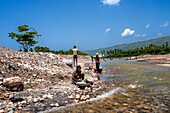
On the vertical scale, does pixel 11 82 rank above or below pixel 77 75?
above

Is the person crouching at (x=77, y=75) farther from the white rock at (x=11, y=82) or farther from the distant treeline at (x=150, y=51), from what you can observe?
the distant treeline at (x=150, y=51)

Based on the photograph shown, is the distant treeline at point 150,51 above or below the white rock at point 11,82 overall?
above

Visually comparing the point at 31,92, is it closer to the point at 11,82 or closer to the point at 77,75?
the point at 11,82

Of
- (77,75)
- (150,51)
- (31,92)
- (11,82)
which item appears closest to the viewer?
(11,82)

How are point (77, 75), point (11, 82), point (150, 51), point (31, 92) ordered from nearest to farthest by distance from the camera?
1. point (11, 82)
2. point (31, 92)
3. point (77, 75)
4. point (150, 51)

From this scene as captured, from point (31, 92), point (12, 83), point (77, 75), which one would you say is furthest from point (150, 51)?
point (12, 83)

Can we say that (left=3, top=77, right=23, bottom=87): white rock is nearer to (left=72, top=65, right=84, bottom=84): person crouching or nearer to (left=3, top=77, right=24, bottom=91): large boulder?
(left=3, top=77, right=24, bottom=91): large boulder

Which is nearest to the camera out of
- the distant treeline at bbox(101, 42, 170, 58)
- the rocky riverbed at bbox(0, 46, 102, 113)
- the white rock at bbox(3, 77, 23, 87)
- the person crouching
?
the rocky riverbed at bbox(0, 46, 102, 113)

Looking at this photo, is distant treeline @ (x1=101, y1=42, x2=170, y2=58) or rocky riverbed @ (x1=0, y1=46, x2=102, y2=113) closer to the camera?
rocky riverbed @ (x1=0, y1=46, x2=102, y2=113)

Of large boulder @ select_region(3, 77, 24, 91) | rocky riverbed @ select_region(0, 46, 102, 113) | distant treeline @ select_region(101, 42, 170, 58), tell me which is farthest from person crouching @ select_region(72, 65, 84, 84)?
distant treeline @ select_region(101, 42, 170, 58)

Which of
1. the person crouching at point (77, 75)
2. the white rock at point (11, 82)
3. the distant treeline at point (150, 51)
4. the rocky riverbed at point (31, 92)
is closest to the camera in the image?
the rocky riverbed at point (31, 92)

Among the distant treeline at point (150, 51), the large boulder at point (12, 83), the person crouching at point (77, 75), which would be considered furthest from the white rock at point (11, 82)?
the distant treeline at point (150, 51)

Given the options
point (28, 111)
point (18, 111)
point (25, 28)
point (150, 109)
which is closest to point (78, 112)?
point (28, 111)

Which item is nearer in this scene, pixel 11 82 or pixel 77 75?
pixel 11 82
